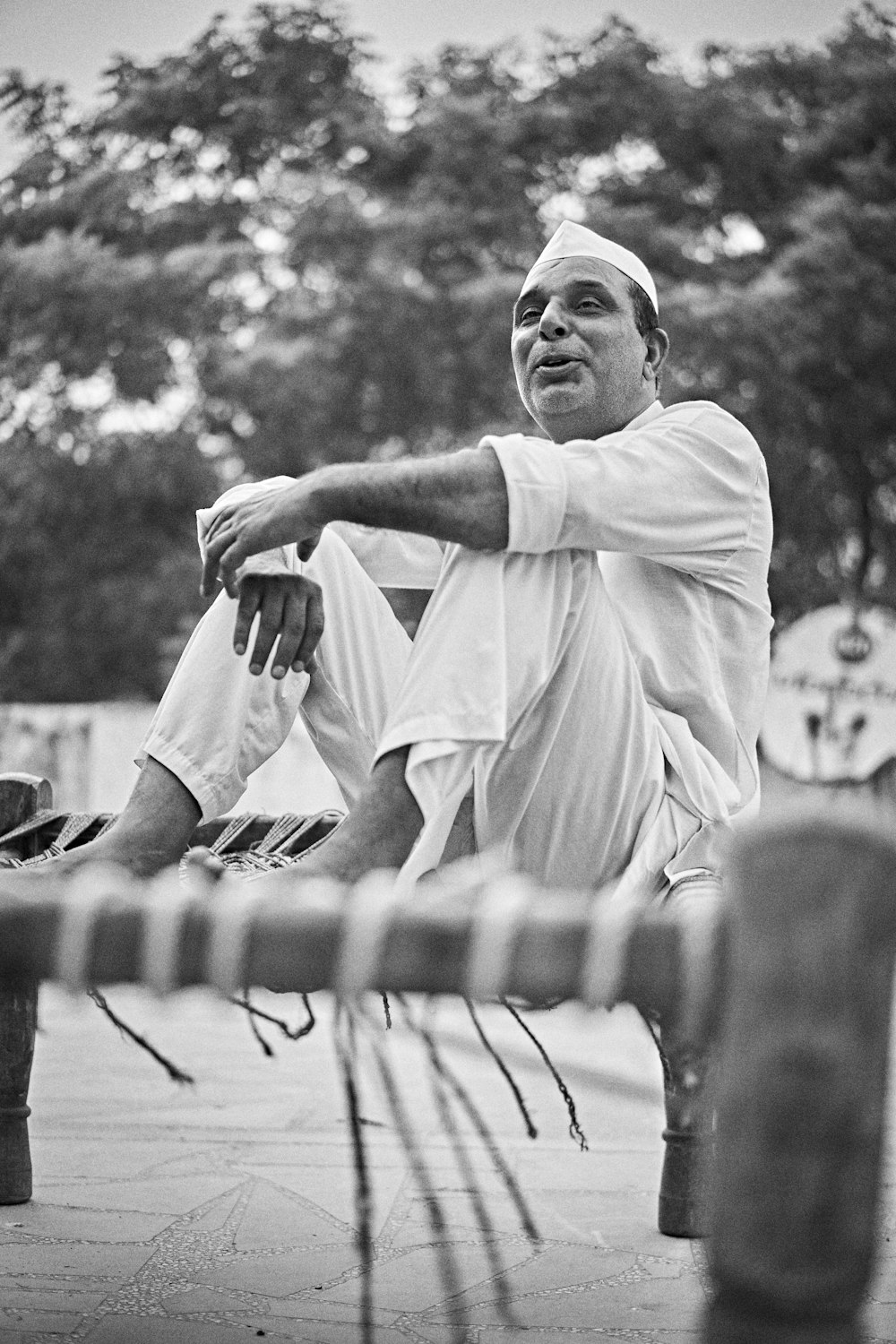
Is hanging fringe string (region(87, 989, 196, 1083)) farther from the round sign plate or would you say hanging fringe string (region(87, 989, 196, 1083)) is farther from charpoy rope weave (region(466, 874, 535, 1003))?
the round sign plate

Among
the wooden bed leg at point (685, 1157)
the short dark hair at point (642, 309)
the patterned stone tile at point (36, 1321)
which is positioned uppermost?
the short dark hair at point (642, 309)

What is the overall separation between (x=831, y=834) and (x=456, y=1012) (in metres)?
4.31

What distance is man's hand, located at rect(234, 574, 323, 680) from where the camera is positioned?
1.57 metres

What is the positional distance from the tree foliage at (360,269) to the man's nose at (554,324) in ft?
23.0

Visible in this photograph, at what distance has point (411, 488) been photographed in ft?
4.46

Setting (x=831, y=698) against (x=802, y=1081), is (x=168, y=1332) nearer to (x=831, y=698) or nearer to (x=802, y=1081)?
(x=802, y=1081)

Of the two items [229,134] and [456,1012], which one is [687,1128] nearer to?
[456,1012]

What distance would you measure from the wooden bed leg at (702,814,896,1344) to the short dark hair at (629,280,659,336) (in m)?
1.40

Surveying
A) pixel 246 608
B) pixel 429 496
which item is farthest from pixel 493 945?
pixel 246 608

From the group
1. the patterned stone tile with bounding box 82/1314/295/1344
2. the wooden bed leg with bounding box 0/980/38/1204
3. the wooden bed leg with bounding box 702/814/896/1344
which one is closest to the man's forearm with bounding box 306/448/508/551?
the wooden bed leg with bounding box 702/814/896/1344

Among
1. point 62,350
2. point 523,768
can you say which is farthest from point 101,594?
point 523,768

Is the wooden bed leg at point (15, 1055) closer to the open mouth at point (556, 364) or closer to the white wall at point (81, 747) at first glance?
the open mouth at point (556, 364)

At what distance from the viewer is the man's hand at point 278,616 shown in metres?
1.57

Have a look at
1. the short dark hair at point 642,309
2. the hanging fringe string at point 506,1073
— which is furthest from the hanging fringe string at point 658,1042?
the short dark hair at point 642,309
